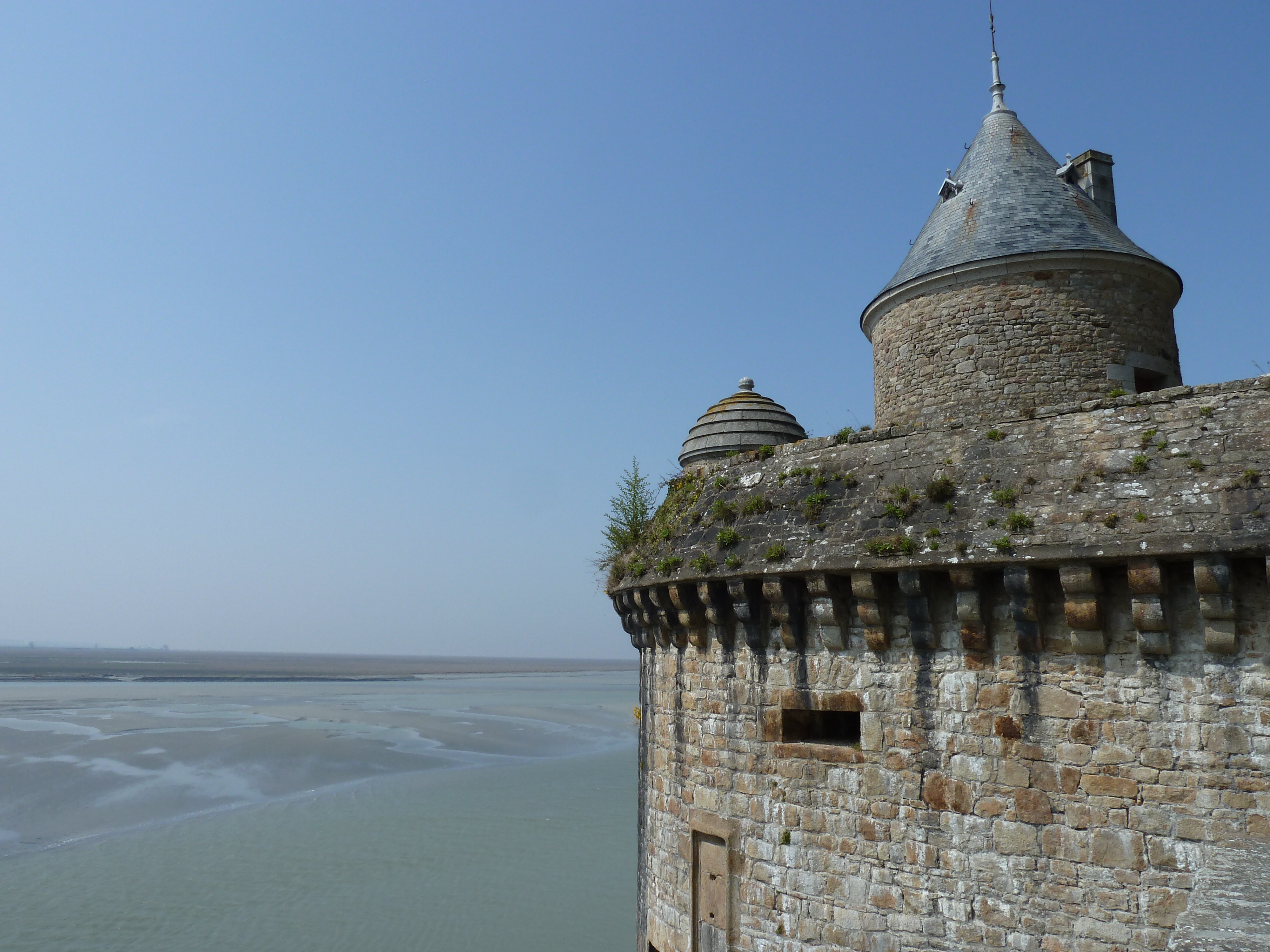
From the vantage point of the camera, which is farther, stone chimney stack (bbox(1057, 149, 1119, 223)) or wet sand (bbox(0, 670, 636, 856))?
wet sand (bbox(0, 670, 636, 856))

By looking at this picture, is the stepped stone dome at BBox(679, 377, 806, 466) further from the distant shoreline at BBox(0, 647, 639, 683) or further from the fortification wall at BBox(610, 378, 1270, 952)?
the distant shoreline at BBox(0, 647, 639, 683)

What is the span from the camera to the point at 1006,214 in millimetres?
11266

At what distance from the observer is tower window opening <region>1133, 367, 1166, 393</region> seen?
10.6 meters

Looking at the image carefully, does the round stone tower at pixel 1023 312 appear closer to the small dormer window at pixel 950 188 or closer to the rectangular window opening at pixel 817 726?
the small dormer window at pixel 950 188

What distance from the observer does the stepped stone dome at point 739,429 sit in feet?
36.0

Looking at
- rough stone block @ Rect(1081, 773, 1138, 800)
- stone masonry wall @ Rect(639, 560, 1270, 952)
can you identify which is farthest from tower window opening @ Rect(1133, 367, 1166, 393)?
rough stone block @ Rect(1081, 773, 1138, 800)

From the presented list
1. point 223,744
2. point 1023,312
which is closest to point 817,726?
point 1023,312

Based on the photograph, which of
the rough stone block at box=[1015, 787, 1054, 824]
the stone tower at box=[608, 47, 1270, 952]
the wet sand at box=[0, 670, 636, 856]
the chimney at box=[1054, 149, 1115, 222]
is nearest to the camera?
the stone tower at box=[608, 47, 1270, 952]

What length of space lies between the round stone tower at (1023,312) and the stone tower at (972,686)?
10.2 ft

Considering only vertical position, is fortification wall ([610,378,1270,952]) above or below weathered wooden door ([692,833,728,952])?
above

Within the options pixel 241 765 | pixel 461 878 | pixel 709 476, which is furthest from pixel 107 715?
pixel 709 476

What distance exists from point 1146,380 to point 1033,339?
1.62m

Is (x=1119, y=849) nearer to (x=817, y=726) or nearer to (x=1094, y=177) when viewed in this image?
(x=817, y=726)

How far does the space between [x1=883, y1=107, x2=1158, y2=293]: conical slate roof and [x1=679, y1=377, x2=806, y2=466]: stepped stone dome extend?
2.31 meters
